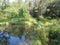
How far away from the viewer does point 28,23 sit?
21.5 feet

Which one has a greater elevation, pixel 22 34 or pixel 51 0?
pixel 51 0

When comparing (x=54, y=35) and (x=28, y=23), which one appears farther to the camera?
(x=54, y=35)

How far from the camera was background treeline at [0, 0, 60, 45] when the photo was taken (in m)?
6.64

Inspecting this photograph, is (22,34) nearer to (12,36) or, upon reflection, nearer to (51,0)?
(12,36)

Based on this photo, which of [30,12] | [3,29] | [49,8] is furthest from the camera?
[49,8]

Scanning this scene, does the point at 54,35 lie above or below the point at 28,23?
below

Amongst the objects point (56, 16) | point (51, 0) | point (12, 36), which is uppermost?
point (51, 0)

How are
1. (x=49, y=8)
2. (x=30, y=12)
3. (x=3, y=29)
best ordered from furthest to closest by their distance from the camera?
(x=49, y=8)
(x=30, y=12)
(x=3, y=29)

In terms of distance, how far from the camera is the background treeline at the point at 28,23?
6.64 m

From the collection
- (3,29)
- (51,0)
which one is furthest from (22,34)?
(51,0)

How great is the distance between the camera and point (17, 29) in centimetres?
678

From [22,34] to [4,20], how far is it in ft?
2.52

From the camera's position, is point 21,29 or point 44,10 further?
point 44,10

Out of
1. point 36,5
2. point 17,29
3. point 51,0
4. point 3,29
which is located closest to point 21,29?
point 17,29
